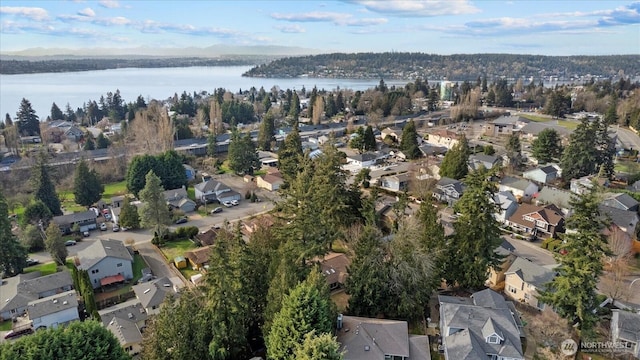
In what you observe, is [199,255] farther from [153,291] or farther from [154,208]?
[154,208]

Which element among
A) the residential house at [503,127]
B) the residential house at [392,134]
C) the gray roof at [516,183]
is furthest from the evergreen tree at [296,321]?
the residential house at [503,127]

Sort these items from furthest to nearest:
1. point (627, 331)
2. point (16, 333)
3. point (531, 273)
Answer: point (531, 273), point (16, 333), point (627, 331)

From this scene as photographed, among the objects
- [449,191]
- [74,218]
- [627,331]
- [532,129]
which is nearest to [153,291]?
[74,218]

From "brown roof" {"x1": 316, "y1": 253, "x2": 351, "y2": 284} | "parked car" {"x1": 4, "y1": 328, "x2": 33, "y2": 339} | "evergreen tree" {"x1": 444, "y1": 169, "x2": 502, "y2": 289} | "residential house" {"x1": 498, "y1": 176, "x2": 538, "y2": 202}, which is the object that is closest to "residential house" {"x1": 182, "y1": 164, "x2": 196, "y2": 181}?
"parked car" {"x1": 4, "y1": 328, "x2": 33, "y2": 339}

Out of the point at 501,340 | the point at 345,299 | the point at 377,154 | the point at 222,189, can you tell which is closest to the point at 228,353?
the point at 345,299

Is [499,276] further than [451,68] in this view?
No

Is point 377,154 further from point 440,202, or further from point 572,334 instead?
point 572,334

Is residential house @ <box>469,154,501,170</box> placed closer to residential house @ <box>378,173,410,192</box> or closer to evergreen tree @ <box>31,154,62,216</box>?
residential house @ <box>378,173,410,192</box>
